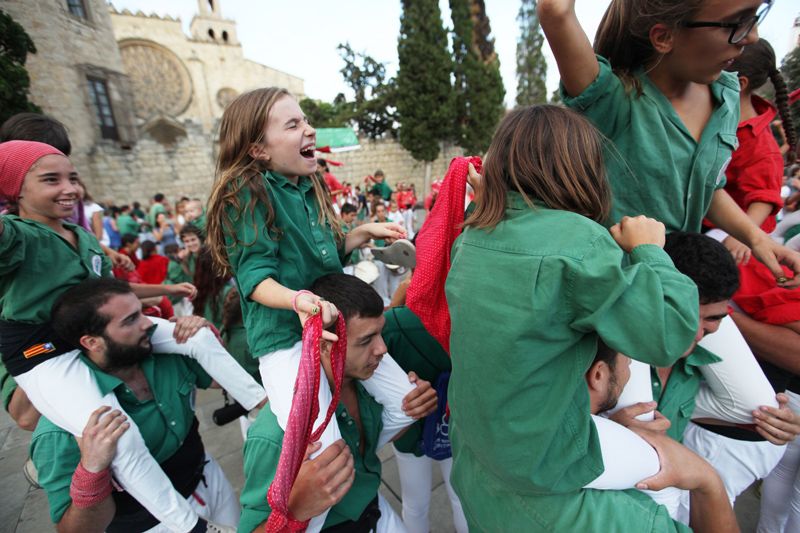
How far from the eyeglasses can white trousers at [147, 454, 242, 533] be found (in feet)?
10.2

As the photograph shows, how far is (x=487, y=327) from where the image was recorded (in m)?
1.01

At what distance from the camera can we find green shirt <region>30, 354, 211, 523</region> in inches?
66.6

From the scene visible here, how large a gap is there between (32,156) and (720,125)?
127 inches

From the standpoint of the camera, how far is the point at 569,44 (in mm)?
1115

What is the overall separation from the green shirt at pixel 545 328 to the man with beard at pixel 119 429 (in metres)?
1.69

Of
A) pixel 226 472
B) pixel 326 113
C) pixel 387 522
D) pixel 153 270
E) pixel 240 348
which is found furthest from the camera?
pixel 326 113

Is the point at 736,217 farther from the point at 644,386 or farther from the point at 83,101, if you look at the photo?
the point at 83,101

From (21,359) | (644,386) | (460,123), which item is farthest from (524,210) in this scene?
(460,123)

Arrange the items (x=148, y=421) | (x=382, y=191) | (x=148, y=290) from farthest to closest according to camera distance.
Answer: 1. (x=382, y=191)
2. (x=148, y=290)
3. (x=148, y=421)

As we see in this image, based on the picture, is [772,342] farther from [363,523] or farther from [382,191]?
[382,191]

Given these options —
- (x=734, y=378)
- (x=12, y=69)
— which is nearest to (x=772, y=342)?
(x=734, y=378)

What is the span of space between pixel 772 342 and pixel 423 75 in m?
20.2

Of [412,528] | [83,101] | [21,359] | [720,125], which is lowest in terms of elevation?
[412,528]

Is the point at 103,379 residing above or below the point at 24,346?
below
